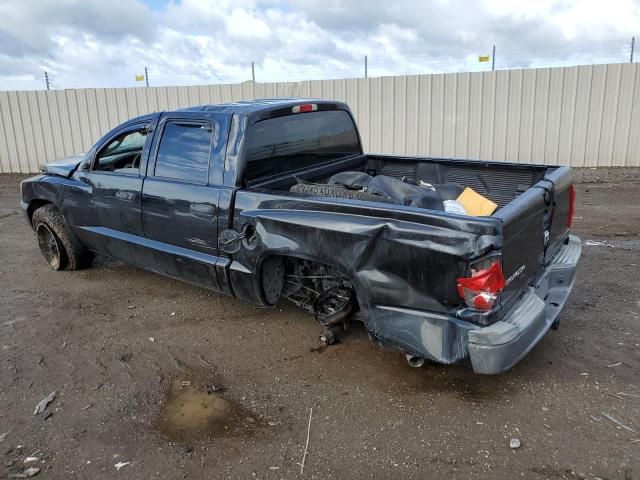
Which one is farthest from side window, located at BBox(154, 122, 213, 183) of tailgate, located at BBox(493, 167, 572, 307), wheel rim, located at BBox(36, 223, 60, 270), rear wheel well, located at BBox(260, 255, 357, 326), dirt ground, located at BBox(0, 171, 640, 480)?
tailgate, located at BBox(493, 167, 572, 307)

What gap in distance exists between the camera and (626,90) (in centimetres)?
1066

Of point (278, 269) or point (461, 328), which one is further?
point (278, 269)

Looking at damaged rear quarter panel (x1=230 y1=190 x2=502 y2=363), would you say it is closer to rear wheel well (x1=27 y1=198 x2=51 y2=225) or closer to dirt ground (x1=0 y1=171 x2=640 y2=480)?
dirt ground (x1=0 y1=171 x2=640 y2=480)

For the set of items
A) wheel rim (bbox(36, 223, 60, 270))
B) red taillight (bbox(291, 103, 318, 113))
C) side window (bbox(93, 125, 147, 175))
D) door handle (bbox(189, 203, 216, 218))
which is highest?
red taillight (bbox(291, 103, 318, 113))

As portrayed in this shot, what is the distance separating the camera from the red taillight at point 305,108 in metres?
4.45

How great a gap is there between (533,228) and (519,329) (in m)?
0.71

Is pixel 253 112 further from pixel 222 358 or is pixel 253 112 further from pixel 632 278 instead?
pixel 632 278

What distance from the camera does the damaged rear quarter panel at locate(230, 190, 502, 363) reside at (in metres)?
2.91

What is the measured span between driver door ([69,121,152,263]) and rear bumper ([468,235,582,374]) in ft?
10.2

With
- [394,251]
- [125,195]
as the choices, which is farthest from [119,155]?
[394,251]

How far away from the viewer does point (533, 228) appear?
337cm

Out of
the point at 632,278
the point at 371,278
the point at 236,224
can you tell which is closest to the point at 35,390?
the point at 236,224

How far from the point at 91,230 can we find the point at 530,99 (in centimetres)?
911

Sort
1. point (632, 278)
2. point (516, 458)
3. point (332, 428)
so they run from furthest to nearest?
1. point (632, 278)
2. point (332, 428)
3. point (516, 458)
